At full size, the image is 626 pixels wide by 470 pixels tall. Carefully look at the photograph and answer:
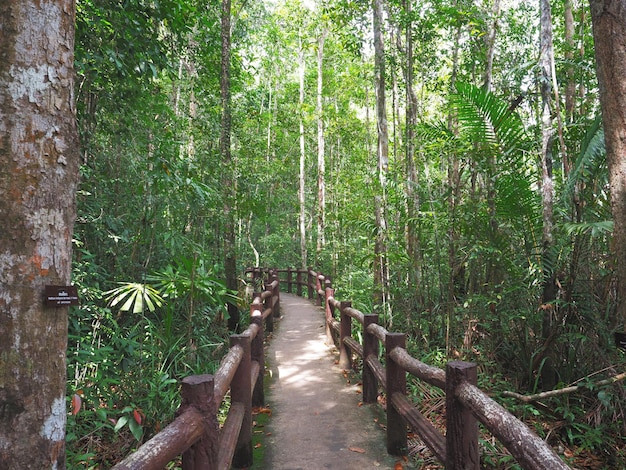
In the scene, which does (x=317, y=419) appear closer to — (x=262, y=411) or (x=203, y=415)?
(x=262, y=411)

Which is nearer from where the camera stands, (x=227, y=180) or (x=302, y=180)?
(x=227, y=180)

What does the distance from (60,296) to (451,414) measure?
2140 millimetres

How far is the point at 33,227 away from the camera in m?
1.66

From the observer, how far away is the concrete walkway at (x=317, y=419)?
350 cm

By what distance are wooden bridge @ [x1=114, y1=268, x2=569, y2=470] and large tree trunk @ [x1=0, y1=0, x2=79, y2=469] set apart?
1.34ft

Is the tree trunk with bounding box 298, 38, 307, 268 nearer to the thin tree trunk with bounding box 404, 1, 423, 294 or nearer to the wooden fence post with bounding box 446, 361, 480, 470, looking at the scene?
the thin tree trunk with bounding box 404, 1, 423, 294

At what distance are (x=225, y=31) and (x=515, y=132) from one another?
6091 millimetres

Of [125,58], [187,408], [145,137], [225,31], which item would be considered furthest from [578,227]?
[225,31]

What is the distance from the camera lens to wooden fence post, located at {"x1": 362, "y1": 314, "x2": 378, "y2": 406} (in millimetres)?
4609

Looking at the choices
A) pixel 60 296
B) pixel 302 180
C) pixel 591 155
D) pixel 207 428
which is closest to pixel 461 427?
pixel 207 428

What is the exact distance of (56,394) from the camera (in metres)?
1.70

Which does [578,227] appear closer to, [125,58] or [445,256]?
[445,256]

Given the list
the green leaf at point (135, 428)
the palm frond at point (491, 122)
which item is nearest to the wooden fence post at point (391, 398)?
the green leaf at point (135, 428)

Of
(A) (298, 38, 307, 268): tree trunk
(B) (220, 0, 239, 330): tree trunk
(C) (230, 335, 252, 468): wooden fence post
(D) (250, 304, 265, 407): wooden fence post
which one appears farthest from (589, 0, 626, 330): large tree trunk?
(A) (298, 38, 307, 268): tree trunk
